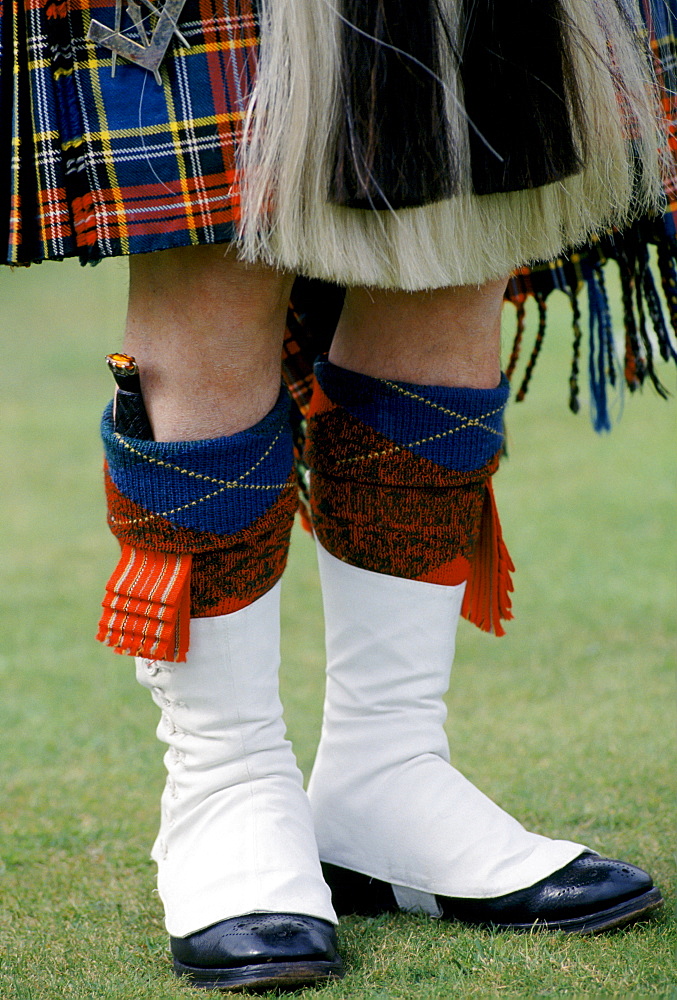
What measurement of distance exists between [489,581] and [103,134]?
1.74ft

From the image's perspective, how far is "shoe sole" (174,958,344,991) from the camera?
2.58 feet

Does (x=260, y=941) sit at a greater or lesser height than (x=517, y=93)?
lesser

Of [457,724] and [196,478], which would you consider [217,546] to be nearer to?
[196,478]

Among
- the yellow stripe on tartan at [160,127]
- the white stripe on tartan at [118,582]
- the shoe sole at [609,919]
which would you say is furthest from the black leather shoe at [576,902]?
the yellow stripe on tartan at [160,127]

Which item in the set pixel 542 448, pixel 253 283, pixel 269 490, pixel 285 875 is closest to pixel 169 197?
pixel 253 283

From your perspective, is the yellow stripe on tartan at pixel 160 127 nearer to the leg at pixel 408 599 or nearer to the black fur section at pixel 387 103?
the black fur section at pixel 387 103

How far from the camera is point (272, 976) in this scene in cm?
78

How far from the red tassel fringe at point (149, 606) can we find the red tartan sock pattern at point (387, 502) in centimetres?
17

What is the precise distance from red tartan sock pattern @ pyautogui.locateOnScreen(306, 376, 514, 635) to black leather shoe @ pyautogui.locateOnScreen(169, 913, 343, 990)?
28cm

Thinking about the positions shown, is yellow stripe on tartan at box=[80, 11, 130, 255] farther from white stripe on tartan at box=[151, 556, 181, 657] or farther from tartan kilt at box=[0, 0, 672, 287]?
white stripe on tartan at box=[151, 556, 181, 657]

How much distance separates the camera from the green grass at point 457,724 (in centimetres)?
83

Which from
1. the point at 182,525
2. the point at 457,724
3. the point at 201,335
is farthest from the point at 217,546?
the point at 457,724

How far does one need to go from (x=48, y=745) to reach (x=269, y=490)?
69 centimetres

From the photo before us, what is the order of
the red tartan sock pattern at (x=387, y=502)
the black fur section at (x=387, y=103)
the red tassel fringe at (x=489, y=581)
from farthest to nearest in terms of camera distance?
the red tassel fringe at (x=489, y=581)
the red tartan sock pattern at (x=387, y=502)
the black fur section at (x=387, y=103)
